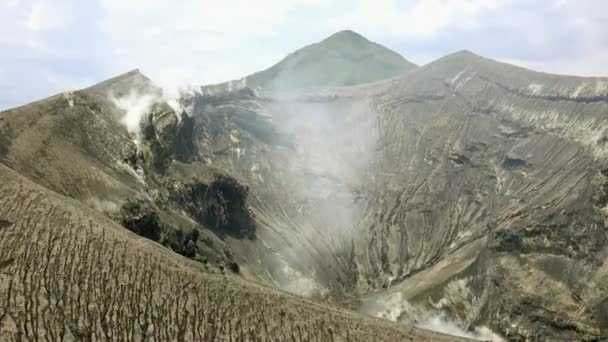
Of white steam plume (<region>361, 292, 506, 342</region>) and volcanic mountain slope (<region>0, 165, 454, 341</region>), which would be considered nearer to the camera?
A: volcanic mountain slope (<region>0, 165, 454, 341</region>)

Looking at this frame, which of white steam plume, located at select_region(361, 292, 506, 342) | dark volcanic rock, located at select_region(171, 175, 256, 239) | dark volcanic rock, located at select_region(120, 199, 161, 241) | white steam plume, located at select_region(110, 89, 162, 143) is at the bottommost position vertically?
white steam plume, located at select_region(361, 292, 506, 342)

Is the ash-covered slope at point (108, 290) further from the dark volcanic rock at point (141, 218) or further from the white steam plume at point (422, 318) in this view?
the white steam plume at point (422, 318)

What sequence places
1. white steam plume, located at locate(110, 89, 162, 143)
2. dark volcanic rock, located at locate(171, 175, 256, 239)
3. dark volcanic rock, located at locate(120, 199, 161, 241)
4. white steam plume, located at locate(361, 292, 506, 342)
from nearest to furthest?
1. dark volcanic rock, located at locate(120, 199, 161, 241)
2. white steam plume, located at locate(110, 89, 162, 143)
3. white steam plume, located at locate(361, 292, 506, 342)
4. dark volcanic rock, located at locate(171, 175, 256, 239)

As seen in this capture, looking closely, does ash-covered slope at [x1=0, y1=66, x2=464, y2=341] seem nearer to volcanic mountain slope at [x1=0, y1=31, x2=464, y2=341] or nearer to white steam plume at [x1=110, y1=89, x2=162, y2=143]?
volcanic mountain slope at [x1=0, y1=31, x2=464, y2=341]

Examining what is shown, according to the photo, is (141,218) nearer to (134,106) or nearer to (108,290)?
(108,290)

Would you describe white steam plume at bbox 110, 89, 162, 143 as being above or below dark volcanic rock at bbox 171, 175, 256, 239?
above

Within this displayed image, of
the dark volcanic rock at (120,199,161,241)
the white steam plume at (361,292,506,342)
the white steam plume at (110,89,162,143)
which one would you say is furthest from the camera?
the white steam plume at (361,292,506,342)

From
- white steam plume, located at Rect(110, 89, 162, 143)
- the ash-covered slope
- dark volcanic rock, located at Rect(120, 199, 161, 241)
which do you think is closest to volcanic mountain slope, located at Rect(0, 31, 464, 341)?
the ash-covered slope

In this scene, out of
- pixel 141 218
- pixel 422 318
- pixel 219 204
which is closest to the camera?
pixel 141 218

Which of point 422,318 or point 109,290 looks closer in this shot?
point 109,290

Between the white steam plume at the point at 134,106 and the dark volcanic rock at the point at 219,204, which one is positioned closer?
the white steam plume at the point at 134,106

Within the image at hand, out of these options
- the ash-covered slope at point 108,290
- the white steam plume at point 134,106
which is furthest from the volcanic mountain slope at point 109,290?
the white steam plume at point 134,106

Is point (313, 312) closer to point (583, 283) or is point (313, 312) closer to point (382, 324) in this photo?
point (382, 324)

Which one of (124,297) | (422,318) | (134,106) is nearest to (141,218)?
(124,297)
